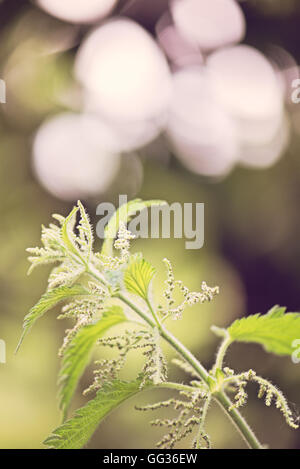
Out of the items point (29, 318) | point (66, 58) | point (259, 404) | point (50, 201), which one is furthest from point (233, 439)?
point (66, 58)

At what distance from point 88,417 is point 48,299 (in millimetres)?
211

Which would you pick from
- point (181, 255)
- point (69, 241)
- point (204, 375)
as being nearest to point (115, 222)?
point (69, 241)

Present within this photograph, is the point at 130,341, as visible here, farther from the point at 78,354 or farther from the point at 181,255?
the point at 181,255

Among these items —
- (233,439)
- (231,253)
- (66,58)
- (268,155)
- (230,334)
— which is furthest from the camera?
(66,58)

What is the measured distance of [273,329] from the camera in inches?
36.4

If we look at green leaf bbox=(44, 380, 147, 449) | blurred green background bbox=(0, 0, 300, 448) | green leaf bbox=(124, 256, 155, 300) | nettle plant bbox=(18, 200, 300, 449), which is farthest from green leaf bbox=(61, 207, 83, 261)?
blurred green background bbox=(0, 0, 300, 448)

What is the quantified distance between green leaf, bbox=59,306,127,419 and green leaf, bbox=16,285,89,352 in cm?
8

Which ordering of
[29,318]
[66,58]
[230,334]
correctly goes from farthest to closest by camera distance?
[66,58] < [230,334] < [29,318]

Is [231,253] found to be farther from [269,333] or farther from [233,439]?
[269,333]

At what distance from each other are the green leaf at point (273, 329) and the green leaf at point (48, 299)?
0.99 ft

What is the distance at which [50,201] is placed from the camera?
422 centimetres

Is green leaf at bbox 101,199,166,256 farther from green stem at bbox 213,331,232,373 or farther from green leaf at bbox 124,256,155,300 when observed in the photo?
green stem at bbox 213,331,232,373

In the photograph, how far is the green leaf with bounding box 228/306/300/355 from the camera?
0.90m

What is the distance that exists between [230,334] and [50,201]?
134 inches
